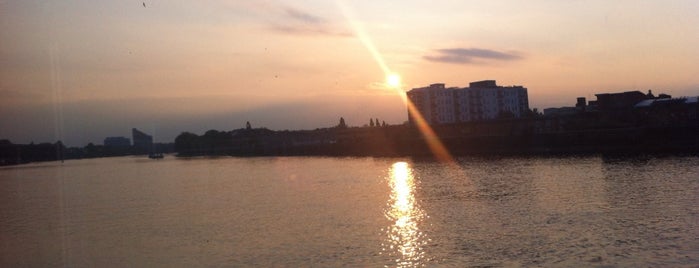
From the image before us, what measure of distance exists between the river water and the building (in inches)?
3637

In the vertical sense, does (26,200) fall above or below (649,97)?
below

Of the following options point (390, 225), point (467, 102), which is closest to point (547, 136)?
point (390, 225)

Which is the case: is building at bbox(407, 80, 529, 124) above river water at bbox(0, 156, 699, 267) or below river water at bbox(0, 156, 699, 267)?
above

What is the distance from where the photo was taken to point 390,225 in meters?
23.5

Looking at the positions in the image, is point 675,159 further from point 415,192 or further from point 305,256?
point 305,256

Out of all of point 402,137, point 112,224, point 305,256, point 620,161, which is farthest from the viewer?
point 402,137

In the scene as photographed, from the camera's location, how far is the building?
439ft

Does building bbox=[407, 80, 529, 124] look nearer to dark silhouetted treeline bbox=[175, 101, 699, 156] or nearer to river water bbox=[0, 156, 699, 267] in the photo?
dark silhouetted treeline bbox=[175, 101, 699, 156]

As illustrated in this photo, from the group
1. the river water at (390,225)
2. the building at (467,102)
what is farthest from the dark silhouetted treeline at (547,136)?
the river water at (390,225)

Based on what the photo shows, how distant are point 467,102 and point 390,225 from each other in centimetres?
11369

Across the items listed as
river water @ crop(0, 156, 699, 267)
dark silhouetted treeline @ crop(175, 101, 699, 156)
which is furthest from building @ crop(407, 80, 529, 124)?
river water @ crop(0, 156, 699, 267)

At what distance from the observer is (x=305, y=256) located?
60.5 ft

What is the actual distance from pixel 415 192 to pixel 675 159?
2349 cm

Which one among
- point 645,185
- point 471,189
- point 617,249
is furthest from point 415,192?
point 617,249
